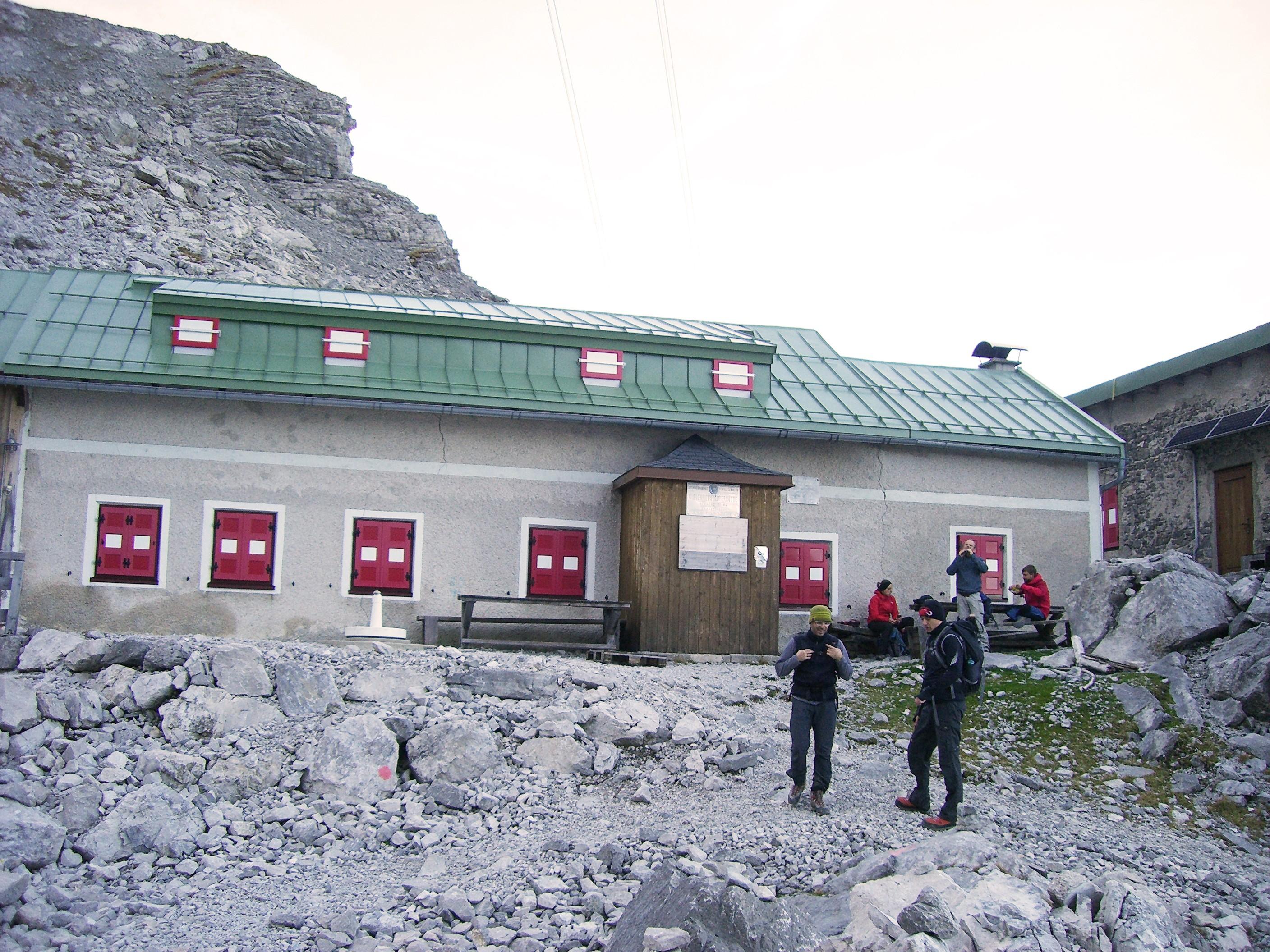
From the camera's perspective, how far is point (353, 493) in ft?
49.7

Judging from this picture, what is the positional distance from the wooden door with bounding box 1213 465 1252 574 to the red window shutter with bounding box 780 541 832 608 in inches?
469

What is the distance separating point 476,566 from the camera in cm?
1537

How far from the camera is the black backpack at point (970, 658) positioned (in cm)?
848

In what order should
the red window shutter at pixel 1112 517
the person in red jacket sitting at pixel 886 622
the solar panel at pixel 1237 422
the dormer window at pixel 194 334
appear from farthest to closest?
1. the red window shutter at pixel 1112 517
2. the solar panel at pixel 1237 422
3. the person in red jacket sitting at pixel 886 622
4. the dormer window at pixel 194 334

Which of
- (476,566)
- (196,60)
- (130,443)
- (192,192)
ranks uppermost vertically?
(196,60)

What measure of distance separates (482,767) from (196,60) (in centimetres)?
7286

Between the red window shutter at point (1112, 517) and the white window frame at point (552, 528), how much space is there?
1734cm

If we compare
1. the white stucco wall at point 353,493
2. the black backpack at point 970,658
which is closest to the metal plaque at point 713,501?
the white stucco wall at point 353,493

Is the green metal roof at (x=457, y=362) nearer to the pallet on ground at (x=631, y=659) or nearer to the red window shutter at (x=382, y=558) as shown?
the red window shutter at (x=382, y=558)

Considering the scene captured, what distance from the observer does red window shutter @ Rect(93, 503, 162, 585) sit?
47.1 ft

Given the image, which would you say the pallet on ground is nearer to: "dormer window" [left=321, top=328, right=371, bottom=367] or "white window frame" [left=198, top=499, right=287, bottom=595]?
"white window frame" [left=198, top=499, right=287, bottom=595]

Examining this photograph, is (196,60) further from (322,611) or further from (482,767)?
(482,767)

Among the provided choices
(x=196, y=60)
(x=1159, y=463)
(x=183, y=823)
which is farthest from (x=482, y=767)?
(x=196, y=60)

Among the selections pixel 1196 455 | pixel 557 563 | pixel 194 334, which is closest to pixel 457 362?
pixel 557 563
